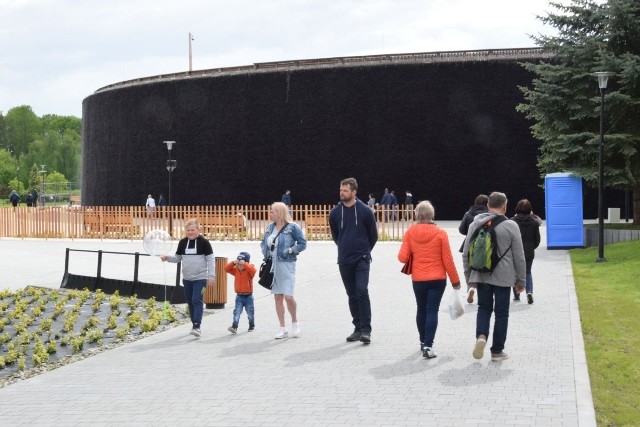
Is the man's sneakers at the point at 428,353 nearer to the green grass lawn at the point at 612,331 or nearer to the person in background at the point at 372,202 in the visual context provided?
the green grass lawn at the point at 612,331

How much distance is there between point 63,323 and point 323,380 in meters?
5.01

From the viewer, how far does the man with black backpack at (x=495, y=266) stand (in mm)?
7878

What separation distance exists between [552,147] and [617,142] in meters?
2.11

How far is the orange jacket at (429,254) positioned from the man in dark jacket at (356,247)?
72cm

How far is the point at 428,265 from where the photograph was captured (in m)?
8.29

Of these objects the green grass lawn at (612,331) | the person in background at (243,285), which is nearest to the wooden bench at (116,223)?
the green grass lawn at (612,331)

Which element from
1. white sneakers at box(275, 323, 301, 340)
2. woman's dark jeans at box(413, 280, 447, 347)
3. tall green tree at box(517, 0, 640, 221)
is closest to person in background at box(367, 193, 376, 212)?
tall green tree at box(517, 0, 640, 221)

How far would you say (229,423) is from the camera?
19.5 feet

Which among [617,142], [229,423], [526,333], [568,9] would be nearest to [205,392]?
[229,423]

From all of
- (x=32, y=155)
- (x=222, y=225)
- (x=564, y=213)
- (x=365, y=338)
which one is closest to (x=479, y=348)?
(x=365, y=338)

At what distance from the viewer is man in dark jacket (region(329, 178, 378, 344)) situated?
29.6 feet

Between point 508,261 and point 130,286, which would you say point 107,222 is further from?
point 508,261

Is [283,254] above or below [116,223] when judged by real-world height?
above

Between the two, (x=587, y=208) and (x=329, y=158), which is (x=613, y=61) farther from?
(x=329, y=158)
